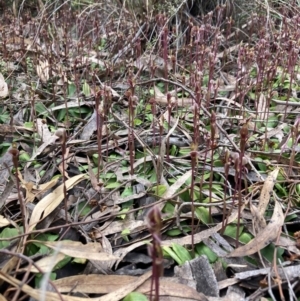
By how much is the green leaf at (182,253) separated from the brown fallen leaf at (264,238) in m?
0.11

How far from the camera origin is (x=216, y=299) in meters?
1.08

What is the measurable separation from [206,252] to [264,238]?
0.17 m

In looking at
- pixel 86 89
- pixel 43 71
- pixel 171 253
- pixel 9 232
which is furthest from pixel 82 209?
pixel 43 71

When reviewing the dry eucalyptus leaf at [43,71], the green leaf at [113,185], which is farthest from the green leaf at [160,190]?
the dry eucalyptus leaf at [43,71]

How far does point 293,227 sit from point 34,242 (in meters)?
0.76

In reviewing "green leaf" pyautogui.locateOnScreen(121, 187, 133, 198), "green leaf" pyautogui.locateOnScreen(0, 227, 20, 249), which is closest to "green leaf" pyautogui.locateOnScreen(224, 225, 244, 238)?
"green leaf" pyautogui.locateOnScreen(121, 187, 133, 198)

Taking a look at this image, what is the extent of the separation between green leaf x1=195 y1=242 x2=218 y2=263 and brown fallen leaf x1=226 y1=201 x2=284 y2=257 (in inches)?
1.8

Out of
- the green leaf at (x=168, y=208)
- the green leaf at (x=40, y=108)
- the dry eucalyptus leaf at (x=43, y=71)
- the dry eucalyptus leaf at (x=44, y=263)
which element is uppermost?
the dry eucalyptus leaf at (x=44, y=263)

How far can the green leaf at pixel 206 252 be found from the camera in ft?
4.02

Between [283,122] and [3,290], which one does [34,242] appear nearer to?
[3,290]

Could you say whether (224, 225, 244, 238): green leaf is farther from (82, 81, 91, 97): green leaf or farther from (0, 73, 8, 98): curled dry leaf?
(0, 73, 8, 98): curled dry leaf

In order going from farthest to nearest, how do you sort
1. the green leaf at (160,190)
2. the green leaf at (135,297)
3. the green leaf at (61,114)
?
the green leaf at (61,114)
the green leaf at (160,190)
the green leaf at (135,297)

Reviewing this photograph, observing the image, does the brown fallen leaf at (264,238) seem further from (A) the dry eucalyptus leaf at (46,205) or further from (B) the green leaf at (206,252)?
(A) the dry eucalyptus leaf at (46,205)

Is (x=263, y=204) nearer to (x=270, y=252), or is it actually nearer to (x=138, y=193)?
(x=270, y=252)
